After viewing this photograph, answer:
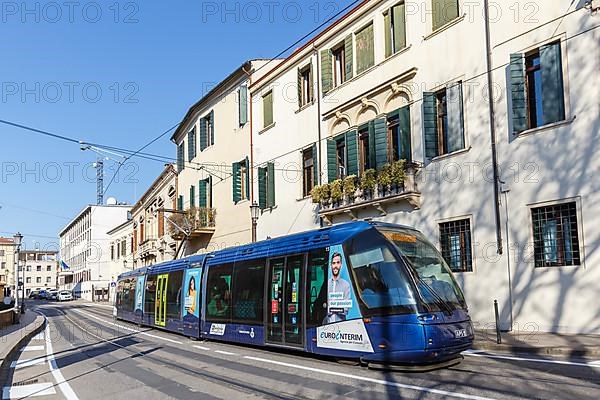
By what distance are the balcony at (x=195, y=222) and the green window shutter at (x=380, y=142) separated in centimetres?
1636

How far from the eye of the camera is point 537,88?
16.5 meters

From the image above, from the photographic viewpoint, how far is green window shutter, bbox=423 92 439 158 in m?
19.3

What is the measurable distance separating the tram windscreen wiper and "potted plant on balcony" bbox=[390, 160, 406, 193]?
30.1 ft

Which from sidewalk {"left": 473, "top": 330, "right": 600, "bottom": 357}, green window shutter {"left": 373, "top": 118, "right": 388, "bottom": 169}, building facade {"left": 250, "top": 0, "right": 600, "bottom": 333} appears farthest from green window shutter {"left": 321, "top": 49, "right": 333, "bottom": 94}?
sidewalk {"left": 473, "top": 330, "right": 600, "bottom": 357}

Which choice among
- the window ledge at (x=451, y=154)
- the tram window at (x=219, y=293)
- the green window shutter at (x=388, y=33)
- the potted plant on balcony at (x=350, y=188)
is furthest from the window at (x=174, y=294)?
the green window shutter at (x=388, y=33)

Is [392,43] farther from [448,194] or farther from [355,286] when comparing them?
[355,286]

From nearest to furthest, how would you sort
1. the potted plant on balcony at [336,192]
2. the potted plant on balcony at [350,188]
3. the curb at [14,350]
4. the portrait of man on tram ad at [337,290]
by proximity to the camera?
the portrait of man on tram ad at [337,290], the curb at [14,350], the potted plant on balcony at [350,188], the potted plant on balcony at [336,192]

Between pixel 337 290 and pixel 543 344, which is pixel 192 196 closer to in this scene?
pixel 337 290

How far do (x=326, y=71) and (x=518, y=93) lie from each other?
33.2 feet

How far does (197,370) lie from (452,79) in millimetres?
11711

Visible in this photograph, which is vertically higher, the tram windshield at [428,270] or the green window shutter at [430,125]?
the green window shutter at [430,125]

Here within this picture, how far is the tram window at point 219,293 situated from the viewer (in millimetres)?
16975

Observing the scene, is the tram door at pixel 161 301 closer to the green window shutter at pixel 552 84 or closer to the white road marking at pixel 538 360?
the white road marking at pixel 538 360

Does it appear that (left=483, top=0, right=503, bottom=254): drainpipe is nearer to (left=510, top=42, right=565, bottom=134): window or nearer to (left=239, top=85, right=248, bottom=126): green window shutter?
(left=510, top=42, right=565, bottom=134): window
